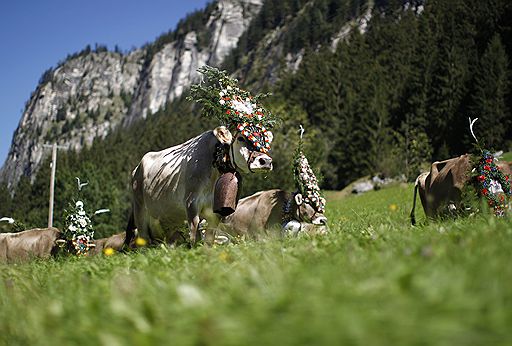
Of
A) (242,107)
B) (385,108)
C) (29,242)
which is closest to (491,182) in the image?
(242,107)

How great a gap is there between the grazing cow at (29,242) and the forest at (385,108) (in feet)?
69.7

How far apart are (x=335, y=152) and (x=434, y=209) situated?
5085cm

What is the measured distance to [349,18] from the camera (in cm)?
13025

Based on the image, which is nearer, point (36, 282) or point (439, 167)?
point (36, 282)

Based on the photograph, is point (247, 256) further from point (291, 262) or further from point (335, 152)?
point (335, 152)

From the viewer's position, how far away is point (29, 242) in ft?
53.2

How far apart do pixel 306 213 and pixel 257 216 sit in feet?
3.83

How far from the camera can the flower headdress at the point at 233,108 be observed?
6410mm

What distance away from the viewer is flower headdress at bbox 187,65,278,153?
252 inches

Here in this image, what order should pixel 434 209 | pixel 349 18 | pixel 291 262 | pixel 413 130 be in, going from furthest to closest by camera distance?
pixel 349 18 < pixel 413 130 < pixel 434 209 < pixel 291 262

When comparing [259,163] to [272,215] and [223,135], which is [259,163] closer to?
[223,135]

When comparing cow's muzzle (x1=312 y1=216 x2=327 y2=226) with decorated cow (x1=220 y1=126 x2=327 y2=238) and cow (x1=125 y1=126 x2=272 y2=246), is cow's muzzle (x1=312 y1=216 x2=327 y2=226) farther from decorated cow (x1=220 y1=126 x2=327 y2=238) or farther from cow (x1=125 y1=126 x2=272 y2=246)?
cow (x1=125 y1=126 x2=272 y2=246)

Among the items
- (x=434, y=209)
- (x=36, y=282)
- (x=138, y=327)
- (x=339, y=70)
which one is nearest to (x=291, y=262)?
(x=138, y=327)

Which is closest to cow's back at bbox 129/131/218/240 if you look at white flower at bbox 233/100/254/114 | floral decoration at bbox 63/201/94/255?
white flower at bbox 233/100/254/114
